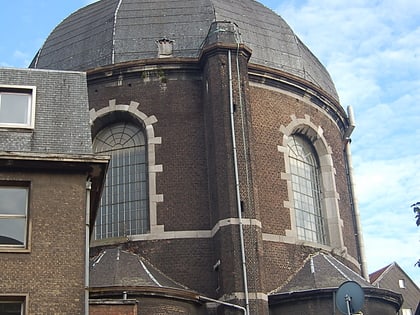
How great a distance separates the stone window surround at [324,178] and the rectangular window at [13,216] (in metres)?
10.7

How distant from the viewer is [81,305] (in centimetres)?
1647

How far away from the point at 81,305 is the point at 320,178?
13.6 m

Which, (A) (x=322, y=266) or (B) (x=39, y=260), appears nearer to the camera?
(B) (x=39, y=260)

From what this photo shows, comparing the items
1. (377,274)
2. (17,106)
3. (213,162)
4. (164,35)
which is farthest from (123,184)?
(377,274)

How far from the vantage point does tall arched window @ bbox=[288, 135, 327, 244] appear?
87.2ft

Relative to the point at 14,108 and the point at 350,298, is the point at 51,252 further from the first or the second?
the point at 350,298

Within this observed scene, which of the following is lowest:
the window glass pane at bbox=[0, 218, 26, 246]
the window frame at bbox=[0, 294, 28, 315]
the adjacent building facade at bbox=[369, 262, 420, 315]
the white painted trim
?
the window frame at bbox=[0, 294, 28, 315]

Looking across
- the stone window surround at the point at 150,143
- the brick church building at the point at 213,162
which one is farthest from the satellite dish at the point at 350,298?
the stone window surround at the point at 150,143

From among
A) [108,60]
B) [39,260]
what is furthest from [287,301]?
[108,60]

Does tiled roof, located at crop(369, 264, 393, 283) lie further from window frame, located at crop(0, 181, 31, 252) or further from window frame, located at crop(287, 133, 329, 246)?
window frame, located at crop(0, 181, 31, 252)

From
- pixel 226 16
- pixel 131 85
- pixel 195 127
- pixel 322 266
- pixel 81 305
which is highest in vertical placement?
pixel 226 16

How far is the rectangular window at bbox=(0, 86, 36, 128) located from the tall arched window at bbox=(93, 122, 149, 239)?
726 cm

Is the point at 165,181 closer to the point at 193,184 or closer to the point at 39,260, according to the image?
the point at 193,184

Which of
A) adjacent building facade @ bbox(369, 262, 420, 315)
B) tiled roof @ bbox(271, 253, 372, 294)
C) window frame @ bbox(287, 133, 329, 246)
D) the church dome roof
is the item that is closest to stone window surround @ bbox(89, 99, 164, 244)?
the church dome roof
